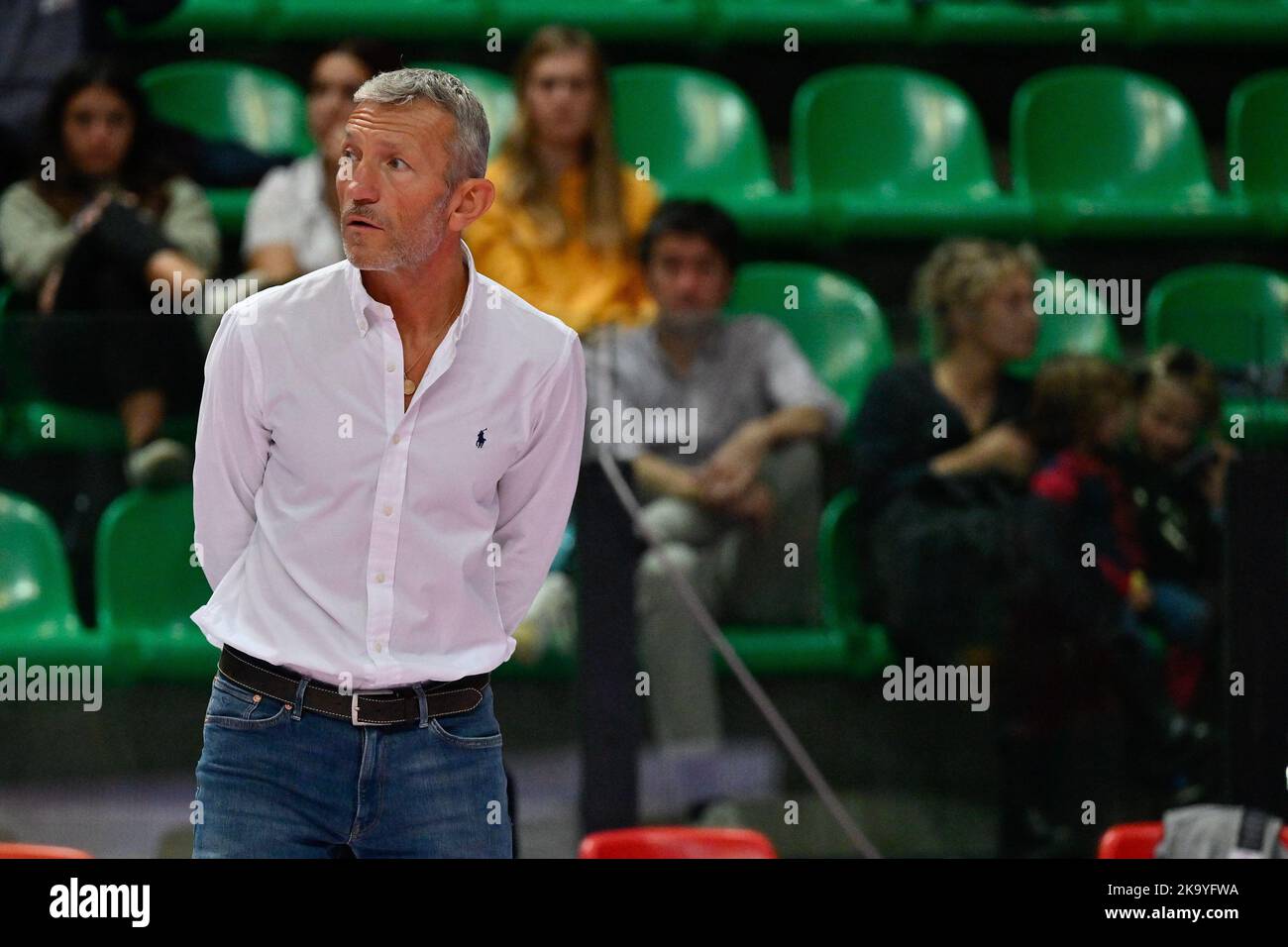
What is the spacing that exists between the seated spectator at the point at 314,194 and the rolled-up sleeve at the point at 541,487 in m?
1.71

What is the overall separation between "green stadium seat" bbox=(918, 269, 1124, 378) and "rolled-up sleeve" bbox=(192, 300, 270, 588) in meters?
1.40

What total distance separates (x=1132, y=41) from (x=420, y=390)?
345cm

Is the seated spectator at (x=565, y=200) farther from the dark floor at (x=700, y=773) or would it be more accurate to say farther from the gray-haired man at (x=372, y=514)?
the gray-haired man at (x=372, y=514)

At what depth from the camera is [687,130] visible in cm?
457

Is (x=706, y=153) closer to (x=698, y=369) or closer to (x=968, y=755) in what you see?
(x=698, y=369)

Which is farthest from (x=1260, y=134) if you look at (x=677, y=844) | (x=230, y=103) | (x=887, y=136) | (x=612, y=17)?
(x=677, y=844)

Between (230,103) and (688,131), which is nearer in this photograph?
(230,103)

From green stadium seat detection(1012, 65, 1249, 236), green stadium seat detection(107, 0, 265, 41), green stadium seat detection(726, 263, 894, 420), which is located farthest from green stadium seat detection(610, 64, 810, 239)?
green stadium seat detection(726, 263, 894, 420)

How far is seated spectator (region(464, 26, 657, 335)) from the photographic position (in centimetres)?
371

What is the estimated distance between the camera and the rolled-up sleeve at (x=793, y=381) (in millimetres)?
3090

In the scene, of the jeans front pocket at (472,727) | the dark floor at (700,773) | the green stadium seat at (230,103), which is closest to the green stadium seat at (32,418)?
the dark floor at (700,773)

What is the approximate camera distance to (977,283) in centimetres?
325

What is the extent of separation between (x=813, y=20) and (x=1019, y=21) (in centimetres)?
54

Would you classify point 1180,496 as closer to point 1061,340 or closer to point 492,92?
point 1061,340
